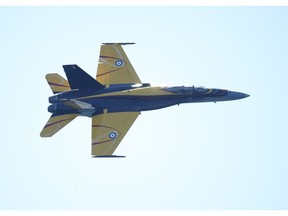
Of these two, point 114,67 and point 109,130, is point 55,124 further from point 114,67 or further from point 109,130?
point 114,67

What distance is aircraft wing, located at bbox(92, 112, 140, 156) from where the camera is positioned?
144 ft

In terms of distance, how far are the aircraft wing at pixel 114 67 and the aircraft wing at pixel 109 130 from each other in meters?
2.17

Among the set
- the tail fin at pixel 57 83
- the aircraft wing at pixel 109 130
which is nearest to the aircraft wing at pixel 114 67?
the tail fin at pixel 57 83

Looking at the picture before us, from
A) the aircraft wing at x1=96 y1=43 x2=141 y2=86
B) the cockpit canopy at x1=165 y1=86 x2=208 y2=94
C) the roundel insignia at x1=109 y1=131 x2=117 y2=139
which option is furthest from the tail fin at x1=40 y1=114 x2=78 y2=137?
the cockpit canopy at x1=165 y1=86 x2=208 y2=94

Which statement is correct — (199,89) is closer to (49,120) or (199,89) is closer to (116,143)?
(116,143)

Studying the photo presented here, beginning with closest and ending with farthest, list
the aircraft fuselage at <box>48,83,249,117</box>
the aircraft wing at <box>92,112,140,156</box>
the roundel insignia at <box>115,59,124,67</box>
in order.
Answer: the aircraft wing at <box>92,112,140,156</box>, the aircraft fuselage at <box>48,83,249,117</box>, the roundel insignia at <box>115,59,124,67</box>

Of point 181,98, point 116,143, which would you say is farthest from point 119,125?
point 181,98

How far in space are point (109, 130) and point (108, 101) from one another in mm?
1768

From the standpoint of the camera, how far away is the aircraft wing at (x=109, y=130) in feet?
144

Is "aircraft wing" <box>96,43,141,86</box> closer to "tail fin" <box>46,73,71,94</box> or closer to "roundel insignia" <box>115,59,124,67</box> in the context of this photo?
"roundel insignia" <box>115,59,124,67</box>

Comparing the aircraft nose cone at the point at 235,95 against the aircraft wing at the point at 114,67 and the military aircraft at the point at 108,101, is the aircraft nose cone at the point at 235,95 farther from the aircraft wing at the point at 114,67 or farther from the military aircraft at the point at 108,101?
the aircraft wing at the point at 114,67

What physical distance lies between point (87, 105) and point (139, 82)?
3.61 m

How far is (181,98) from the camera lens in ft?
148

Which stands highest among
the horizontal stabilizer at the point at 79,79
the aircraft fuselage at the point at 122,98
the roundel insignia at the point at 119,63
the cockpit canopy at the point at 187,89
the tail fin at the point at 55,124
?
the roundel insignia at the point at 119,63
